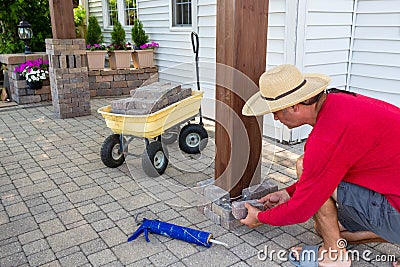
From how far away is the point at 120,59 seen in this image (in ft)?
22.8

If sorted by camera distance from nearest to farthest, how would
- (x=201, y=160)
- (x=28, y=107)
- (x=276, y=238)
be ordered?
(x=276, y=238) < (x=201, y=160) < (x=28, y=107)

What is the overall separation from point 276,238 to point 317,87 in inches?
41.3

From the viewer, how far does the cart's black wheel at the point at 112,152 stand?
3.46 meters

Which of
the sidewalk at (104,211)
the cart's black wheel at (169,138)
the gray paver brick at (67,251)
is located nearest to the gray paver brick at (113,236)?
the sidewalk at (104,211)

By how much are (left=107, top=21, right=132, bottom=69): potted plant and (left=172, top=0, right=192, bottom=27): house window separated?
109cm

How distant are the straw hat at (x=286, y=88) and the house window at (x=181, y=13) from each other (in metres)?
4.66

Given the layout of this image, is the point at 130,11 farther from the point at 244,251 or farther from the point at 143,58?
the point at 244,251

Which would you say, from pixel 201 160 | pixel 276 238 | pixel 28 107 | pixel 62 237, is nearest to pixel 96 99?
pixel 28 107

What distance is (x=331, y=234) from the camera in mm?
2016

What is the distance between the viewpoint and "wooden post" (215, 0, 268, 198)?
228 centimetres

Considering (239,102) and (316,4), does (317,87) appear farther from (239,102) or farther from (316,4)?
(316,4)

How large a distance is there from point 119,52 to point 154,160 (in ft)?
13.5

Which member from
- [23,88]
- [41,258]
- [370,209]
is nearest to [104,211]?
[41,258]

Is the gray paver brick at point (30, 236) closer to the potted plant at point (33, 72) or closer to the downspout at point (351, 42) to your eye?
the downspout at point (351, 42)
